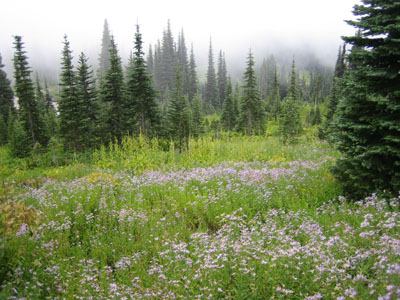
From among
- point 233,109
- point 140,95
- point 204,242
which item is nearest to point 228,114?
point 233,109

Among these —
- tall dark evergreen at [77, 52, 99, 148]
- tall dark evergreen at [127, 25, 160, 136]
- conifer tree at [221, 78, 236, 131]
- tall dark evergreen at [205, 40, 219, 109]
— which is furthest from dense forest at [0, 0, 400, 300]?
tall dark evergreen at [205, 40, 219, 109]

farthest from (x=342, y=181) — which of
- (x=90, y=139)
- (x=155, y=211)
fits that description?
(x=90, y=139)

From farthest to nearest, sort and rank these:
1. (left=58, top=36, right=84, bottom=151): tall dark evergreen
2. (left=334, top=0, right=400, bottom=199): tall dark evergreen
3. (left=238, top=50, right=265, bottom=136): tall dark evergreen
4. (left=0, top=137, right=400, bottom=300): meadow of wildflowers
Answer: (left=238, top=50, right=265, bottom=136): tall dark evergreen
(left=58, top=36, right=84, bottom=151): tall dark evergreen
(left=334, top=0, right=400, bottom=199): tall dark evergreen
(left=0, top=137, right=400, bottom=300): meadow of wildflowers

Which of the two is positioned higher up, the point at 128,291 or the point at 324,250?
the point at 324,250

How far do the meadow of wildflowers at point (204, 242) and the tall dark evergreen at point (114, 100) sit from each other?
15.0m

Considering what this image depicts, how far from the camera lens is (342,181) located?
613cm

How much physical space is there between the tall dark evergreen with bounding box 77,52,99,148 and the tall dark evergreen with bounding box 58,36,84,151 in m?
0.32

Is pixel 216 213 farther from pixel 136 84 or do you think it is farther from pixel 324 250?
pixel 136 84

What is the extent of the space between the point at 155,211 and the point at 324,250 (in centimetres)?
397

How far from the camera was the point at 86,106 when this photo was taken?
75.7 feet

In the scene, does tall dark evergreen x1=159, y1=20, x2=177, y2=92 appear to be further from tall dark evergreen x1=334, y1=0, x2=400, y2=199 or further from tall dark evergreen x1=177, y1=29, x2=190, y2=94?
tall dark evergreen x1=334, y1=0, x2=400, y2=199

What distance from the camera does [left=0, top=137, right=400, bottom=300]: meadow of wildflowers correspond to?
3.20 m

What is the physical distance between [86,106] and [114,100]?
2935mm

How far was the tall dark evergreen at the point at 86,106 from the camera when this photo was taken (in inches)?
897
